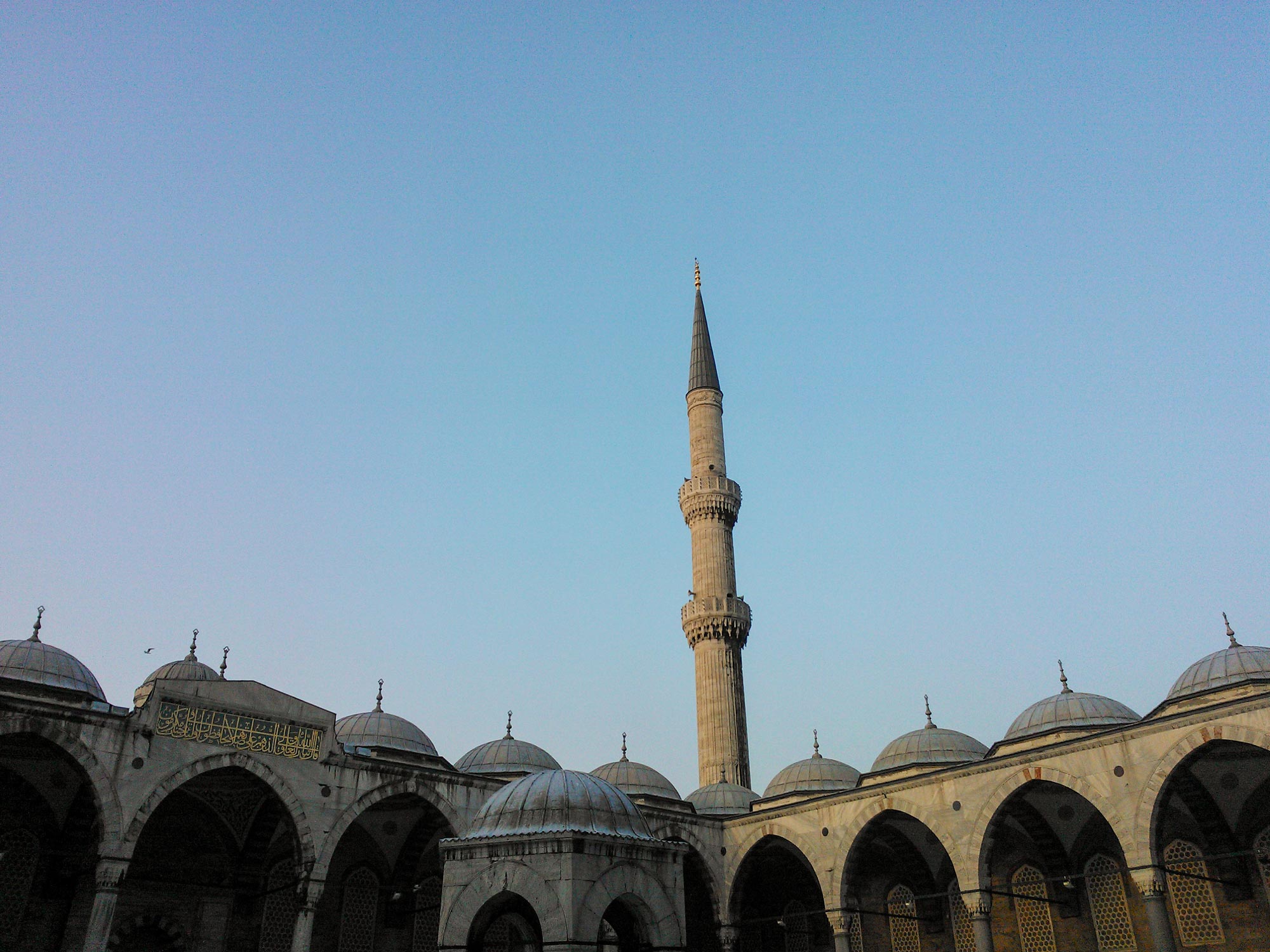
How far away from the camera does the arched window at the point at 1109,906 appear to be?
68.4 feet

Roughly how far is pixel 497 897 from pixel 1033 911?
17171 millimetres

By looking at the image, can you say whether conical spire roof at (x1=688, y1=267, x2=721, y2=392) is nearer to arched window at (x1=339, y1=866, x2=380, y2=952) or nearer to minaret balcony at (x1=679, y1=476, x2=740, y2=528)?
minaret balcony at (x1=679, y1=476, x2=740, y2=528)

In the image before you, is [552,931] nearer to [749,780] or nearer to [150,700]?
[150,700]

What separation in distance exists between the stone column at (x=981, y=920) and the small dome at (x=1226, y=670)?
636 cm


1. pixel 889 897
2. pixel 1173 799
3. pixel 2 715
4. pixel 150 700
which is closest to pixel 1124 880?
pixel 1173 799

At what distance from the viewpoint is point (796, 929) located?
26172 mm

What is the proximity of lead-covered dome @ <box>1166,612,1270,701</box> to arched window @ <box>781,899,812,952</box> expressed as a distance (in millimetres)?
10542

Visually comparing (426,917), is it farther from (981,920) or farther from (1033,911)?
(1033,911)

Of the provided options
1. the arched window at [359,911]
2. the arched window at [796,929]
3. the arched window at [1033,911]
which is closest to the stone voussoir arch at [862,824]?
the arched window at [1033,911]

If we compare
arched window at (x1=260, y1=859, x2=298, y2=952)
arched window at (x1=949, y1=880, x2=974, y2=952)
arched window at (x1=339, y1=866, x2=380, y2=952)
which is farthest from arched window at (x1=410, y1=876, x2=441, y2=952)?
arched window at (x1=949, y1=880, x2=974, y2=952)

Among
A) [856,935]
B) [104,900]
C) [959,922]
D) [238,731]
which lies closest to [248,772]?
[238,731]

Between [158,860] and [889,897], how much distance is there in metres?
16.8

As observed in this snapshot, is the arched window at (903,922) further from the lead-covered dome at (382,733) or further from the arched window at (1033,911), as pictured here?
the lead-covered dome at (382,733)

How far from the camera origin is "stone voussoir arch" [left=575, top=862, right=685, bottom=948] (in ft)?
30.5
